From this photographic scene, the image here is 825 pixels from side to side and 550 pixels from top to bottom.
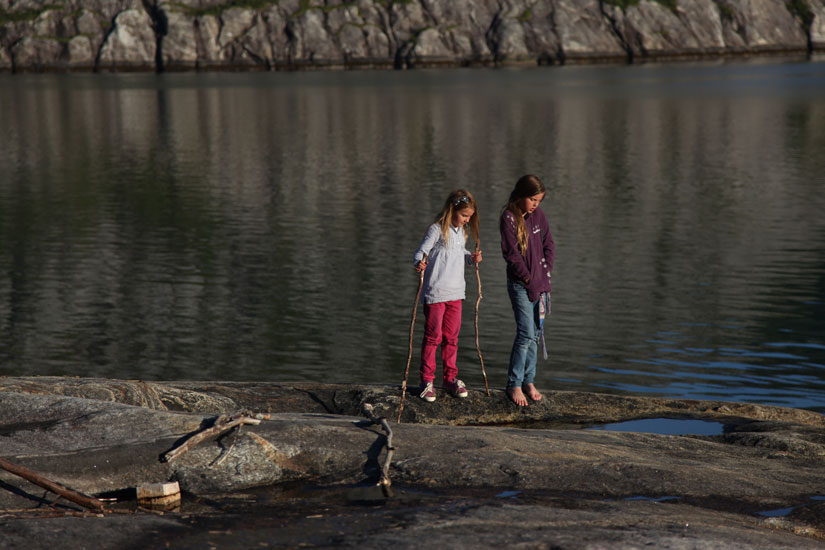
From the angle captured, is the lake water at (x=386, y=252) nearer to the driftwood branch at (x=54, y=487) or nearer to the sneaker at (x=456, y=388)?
the sneaker at (x=456, y=388)

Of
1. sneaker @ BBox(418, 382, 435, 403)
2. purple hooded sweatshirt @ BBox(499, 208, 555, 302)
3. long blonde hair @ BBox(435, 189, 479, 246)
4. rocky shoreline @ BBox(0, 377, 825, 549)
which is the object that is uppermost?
long blonde hair @ BBox(435, 189, 479, 246)

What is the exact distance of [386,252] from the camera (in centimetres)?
2739

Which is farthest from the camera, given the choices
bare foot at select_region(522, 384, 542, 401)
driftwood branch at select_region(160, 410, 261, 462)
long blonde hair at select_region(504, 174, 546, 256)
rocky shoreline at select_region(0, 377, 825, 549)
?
bare foot at select_region(522, 384, 542, 401)

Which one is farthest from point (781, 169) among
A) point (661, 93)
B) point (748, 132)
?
point (661, 93)

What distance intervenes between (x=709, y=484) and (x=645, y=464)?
0.57 m

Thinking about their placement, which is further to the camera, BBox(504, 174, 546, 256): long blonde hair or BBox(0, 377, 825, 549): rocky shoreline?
BBox(504, 174, 546, 256): long blonde hair

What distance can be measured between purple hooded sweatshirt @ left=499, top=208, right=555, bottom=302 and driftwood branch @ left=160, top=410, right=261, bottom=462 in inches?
146

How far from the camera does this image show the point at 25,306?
22375 millimetres

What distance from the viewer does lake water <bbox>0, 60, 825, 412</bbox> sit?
1836cm

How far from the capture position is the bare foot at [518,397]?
36.6ft

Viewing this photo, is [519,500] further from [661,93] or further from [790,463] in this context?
[661,93]

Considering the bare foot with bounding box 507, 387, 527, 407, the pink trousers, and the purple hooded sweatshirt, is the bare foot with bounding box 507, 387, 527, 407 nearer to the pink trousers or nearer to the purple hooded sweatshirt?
the pink trousers

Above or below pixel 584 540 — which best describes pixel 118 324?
below

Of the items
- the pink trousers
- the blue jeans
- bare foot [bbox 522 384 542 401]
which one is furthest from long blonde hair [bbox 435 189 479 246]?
bare foot [bbox 522 384 542 401]
